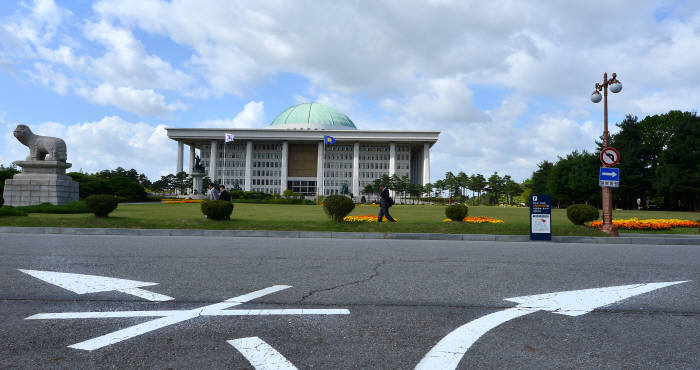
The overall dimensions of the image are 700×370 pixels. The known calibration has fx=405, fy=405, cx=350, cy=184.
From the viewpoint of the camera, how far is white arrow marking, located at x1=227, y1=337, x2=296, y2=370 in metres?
2.68

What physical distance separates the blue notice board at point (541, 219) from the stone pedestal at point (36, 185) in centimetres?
2958

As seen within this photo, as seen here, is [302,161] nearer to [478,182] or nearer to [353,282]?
[478,182]

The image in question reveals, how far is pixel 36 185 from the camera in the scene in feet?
89.9

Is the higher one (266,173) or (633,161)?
(266,173)

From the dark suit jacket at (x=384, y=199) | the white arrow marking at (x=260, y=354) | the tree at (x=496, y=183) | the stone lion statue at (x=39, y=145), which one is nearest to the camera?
the white arrow marking at (x=260, y=354)

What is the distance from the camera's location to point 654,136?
56.6 m

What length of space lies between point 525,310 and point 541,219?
1065 centimetres

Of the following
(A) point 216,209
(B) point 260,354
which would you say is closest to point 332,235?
(A) point 216,209

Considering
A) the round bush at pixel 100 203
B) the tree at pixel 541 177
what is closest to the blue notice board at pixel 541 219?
the round bush at pixel 100 203

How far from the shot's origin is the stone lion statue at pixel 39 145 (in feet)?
92.5

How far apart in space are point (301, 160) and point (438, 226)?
9568 centimetres

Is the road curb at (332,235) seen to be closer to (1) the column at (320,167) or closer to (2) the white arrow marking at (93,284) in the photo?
(2) the white arrow marking at (93,284)

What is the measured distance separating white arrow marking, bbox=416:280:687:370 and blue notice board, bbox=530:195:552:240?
7952mm

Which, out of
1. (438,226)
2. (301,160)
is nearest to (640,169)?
(438,226)
